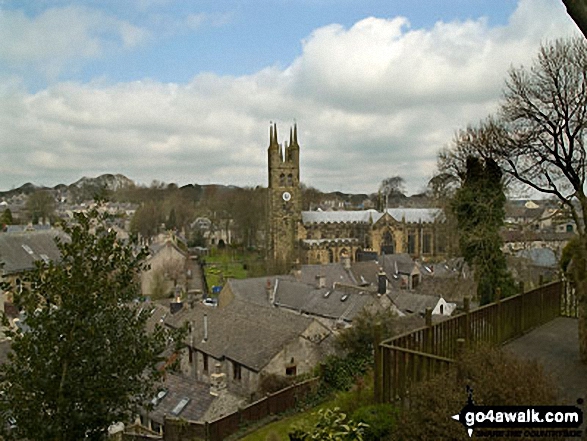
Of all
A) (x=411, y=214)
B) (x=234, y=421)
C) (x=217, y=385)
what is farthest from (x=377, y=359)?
(x=411, y=214)

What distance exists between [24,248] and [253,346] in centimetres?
2561

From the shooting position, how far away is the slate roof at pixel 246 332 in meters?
19.9

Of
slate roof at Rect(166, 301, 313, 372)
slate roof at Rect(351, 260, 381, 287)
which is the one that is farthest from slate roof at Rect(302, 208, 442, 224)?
slate roof at Rect(166, 301, 313, 372)

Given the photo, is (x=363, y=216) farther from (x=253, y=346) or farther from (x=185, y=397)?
(x=185, y=397)

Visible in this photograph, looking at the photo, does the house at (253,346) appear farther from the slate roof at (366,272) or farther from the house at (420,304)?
the slate roof at (366,272)

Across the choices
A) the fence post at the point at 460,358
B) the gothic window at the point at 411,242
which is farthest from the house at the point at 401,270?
the fence post at the point at 460,358

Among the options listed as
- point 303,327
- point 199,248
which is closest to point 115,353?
point 303,327

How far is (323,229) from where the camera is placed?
62.9 metres

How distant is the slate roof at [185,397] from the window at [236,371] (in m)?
2.32

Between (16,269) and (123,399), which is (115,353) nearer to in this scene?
(123,399)

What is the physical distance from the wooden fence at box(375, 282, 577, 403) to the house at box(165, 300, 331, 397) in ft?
36.4

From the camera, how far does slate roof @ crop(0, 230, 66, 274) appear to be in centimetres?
3475

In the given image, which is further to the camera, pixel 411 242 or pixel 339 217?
pixel 339 217

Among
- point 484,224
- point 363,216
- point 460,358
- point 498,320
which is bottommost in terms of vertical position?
point 498,320
